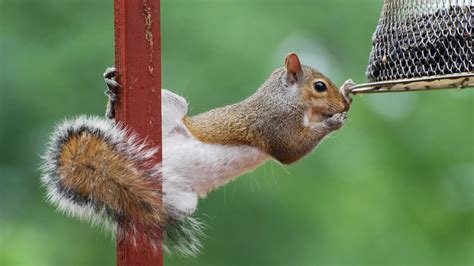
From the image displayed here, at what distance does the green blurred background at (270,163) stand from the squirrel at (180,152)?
1838mm

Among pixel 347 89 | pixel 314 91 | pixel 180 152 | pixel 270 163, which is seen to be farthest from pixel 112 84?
pixel 270 163

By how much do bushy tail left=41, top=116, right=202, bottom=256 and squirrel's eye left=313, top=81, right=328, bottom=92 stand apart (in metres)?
1.36

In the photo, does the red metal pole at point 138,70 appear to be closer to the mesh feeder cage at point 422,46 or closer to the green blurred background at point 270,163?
the mesh feeder cage at point 422,46

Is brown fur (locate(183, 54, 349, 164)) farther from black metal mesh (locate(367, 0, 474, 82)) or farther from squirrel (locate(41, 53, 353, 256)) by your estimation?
black metal mesh (locate(367, 0, 474, 82))

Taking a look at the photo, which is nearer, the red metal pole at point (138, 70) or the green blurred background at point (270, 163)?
the red metal pole at point (138, 70)

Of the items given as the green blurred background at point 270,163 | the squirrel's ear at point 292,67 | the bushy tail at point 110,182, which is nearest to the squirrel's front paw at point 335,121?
the squirrel's ear at point 292,67

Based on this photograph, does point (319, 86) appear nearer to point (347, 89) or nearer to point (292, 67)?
point (292, 67)

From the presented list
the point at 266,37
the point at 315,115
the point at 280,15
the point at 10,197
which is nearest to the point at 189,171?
the point at 315,115

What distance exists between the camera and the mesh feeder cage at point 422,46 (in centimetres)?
342

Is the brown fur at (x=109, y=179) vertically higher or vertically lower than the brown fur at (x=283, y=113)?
lower

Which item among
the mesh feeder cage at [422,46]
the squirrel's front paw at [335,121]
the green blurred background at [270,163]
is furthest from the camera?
the green blurred background at [270,163]

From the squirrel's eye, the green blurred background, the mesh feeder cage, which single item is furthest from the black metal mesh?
the green blurred background

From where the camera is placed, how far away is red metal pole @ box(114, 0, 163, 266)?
2.90 metres

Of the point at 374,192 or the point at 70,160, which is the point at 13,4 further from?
the point at 70,160
